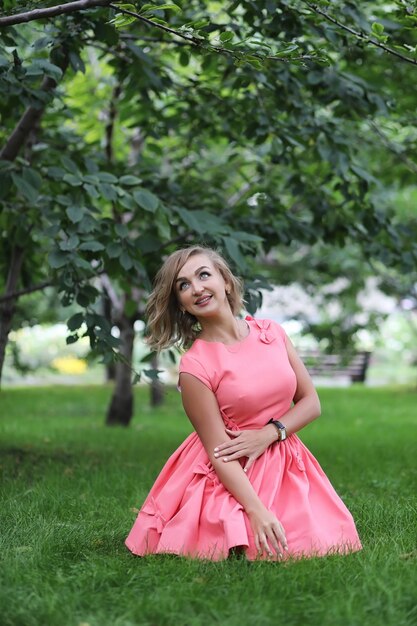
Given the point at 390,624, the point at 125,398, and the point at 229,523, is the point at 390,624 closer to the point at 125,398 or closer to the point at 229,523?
the point at 229,523

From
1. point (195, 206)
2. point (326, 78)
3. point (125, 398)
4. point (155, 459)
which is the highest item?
point (326, 78)

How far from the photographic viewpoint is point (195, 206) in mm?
6469

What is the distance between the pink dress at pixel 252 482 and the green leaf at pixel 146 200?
1.49 m

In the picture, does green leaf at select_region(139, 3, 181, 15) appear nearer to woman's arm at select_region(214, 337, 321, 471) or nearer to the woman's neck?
the woman's neck

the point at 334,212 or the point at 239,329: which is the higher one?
the point at 239,329

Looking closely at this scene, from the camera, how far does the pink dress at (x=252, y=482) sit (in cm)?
336

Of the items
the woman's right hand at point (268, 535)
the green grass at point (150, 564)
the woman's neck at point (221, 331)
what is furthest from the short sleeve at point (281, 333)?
the green grass at point (150, 564)

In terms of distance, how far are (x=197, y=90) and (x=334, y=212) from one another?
1.41 metres

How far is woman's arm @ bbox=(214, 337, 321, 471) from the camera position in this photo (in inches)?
135

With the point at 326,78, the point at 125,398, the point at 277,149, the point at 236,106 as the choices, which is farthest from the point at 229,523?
the point at 125,398

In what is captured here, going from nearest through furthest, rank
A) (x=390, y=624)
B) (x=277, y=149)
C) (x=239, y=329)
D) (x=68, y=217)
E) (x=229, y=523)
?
(x=390, y=624), (x=229, y=523), (x=239, y=329), (x=68, y=217), (x=277, y=149)

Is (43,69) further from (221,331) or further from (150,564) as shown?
(150,564)

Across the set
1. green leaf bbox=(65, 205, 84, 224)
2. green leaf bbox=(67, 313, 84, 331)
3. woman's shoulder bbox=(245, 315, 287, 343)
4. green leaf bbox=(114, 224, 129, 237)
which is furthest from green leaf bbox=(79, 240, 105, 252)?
woman's shoulder bbox=(245, 315, 287, 343)

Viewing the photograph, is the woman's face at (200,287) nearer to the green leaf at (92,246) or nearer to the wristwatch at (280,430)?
the wristwatch at (280,430)
